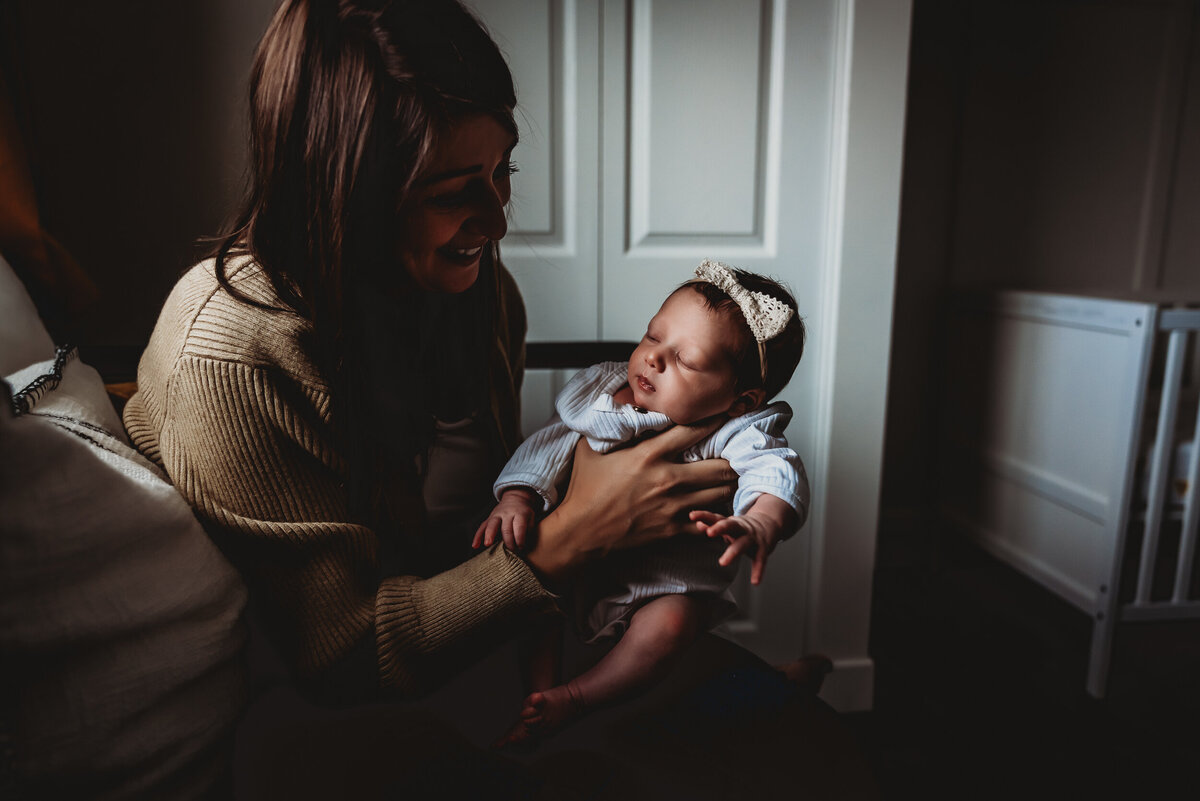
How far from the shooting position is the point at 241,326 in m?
0.49

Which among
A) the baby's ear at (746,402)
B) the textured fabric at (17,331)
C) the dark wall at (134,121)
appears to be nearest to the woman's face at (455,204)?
the baby's ear at (746,402)

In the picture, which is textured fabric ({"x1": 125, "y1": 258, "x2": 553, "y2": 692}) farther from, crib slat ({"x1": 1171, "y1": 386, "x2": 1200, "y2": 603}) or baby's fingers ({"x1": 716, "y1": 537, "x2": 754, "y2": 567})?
crib slat ({"x1": 1171, "y1": 386, "x2": 1200, "y2": 603})

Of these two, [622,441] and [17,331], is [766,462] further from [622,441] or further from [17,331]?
[17,331]

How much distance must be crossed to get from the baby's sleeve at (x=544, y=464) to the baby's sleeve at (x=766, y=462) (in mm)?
127

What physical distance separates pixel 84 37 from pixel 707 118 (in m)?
0.80

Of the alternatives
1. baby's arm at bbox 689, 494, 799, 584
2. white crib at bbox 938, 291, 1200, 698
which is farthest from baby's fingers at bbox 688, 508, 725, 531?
white crib at bbox 938, 291, 1200, 698

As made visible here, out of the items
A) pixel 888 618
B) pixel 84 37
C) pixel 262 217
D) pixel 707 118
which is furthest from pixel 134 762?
pixel 888 618

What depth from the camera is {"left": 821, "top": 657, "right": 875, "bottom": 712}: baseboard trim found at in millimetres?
1243

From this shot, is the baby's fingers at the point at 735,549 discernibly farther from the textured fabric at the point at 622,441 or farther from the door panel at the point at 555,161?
the door panel at the point at 555,161

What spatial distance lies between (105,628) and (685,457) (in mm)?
392

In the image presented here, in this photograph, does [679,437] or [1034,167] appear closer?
[679,437]

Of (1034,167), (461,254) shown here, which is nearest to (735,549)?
(461,254)

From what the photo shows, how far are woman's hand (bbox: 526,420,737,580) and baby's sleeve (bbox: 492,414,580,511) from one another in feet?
0.08

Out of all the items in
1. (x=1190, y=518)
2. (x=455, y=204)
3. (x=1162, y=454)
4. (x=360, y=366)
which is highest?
(x=455, y=204)
